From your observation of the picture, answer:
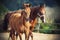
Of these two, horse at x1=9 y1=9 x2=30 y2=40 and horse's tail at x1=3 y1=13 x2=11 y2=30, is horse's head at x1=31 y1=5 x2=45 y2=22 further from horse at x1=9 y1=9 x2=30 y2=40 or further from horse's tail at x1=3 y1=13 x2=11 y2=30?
horse's tail at x1=3 y1=13 x2=11 y2=30

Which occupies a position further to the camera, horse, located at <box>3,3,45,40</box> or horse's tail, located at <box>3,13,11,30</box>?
horse's tail, located at <box>3,13,11,30</box>

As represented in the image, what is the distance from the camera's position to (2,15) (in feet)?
11.8

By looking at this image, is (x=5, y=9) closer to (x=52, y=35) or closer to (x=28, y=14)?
(x=28, y=14)

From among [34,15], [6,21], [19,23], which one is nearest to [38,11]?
[34,15]

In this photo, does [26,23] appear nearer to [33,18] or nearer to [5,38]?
[33,18]

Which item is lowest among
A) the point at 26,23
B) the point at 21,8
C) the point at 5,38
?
the point at 5,38

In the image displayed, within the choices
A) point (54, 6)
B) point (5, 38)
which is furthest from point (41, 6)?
point (5, 38)

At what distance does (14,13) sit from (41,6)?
1.36 feet

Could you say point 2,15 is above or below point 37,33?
above

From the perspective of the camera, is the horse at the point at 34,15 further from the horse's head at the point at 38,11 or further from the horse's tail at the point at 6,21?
the horse's tail at the point at 6,21

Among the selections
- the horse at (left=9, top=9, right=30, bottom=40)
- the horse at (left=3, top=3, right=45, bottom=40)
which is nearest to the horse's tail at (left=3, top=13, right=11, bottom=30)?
the horse at (left=9, top=9, right=30, bottom=40)

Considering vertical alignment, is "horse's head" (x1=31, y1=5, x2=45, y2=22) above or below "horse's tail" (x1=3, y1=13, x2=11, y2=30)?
above

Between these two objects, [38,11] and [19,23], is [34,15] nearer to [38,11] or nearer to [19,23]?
[38,11]

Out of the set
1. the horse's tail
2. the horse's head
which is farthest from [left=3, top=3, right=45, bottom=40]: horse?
the horse's tail
